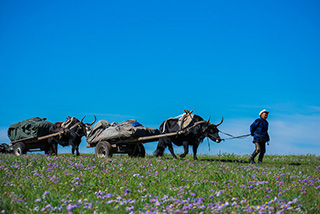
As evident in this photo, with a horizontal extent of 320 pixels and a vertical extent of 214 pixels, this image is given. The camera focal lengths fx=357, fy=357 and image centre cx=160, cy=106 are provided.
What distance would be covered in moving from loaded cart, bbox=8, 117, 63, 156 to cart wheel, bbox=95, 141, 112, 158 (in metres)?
4.57

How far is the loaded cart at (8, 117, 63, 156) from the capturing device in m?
21.9

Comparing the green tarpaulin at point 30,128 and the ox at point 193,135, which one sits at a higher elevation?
the green tarpaulin at point 30,128

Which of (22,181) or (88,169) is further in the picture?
(88,169)

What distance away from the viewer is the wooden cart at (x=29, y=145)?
72.5ft

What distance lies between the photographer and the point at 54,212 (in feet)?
21.6

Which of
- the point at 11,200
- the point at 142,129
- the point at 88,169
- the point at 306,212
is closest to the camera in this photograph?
the point at 306,212

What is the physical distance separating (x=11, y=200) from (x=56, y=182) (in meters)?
1.81

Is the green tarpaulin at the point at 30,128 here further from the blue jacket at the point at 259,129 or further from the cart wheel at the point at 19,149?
the blue jacket at the point at 259,129

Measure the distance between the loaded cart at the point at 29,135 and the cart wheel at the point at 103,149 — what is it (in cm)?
457

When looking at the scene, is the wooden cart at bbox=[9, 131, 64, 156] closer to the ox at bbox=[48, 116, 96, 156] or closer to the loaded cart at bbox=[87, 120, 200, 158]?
the ox at bbox=[48, 116, 96, 156]

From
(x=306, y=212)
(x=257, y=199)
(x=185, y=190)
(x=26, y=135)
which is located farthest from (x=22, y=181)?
(x=26, y=135)

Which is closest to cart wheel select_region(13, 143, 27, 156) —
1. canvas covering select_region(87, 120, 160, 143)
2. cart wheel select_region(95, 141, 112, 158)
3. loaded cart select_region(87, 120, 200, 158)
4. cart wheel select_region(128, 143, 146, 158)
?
loaded cart select_region(87, 120, 200, 158)

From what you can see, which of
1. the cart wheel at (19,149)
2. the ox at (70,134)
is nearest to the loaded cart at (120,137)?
the ox at (70,134)

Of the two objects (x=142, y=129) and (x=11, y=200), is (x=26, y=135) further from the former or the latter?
(x=11, y=200)
